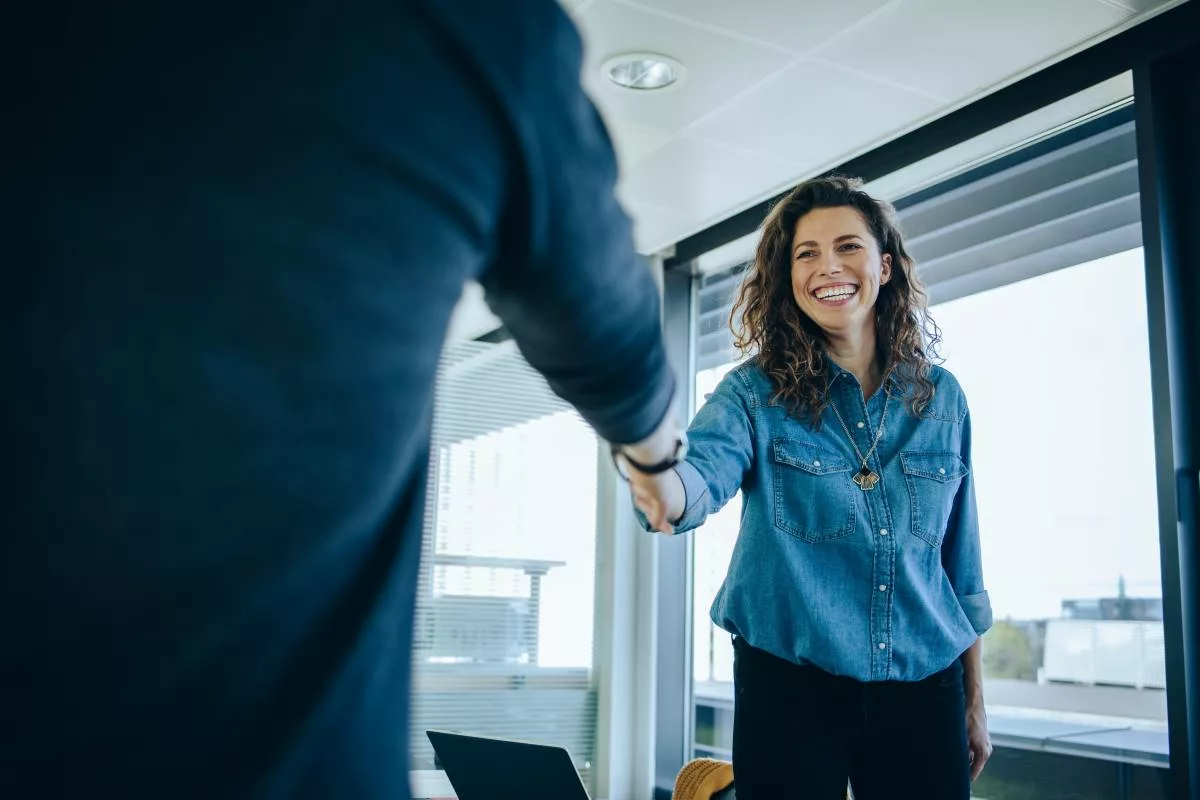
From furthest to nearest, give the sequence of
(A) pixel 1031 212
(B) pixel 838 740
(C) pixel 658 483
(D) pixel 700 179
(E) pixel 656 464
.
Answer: (D) pixel 700 179
(A) pixel 1031 212
(B) pixel 838 740
(C) pixel 658 483
(E) pixel 656 464

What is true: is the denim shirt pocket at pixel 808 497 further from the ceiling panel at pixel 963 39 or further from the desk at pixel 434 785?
the desk at pixel 434 785

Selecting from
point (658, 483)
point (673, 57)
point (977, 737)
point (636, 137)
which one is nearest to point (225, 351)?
point (658, 483)

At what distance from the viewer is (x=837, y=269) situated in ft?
6.46

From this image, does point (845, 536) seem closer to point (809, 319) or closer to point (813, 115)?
point (809, 319)

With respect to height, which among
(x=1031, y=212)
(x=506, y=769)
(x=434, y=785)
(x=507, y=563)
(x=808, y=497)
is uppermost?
(x=1031, y=212)

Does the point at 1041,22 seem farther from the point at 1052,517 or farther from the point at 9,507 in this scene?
the point at 9,507

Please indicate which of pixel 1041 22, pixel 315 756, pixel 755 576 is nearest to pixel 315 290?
pixel 315 756

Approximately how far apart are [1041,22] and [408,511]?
2.96m

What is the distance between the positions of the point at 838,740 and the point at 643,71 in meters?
2.23

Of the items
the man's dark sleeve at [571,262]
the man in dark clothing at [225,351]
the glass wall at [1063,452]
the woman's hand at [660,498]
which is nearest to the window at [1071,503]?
the glass wall at [1063,452]

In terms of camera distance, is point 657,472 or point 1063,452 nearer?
point 657,472

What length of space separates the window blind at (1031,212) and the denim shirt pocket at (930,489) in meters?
1.22

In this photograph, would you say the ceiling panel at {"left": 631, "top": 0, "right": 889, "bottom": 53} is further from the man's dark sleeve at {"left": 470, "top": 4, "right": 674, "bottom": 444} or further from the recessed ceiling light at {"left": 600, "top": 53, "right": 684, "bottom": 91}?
the man's dark sleeve at {"left": 470, "top": 4, "right": 674, "bottom": 444}

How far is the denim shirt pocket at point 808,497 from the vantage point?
176 centimetres
